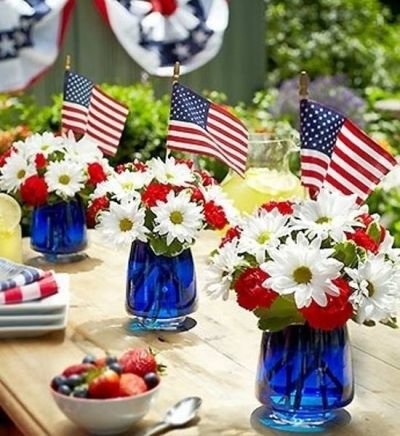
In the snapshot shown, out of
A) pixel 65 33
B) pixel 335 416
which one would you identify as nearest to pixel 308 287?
pixel 335 416

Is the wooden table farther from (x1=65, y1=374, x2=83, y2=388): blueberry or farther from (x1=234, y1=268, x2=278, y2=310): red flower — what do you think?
(x1=234, y1=268, x2=278, y2=310): red flower

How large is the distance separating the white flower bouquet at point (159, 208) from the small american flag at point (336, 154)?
0.18m

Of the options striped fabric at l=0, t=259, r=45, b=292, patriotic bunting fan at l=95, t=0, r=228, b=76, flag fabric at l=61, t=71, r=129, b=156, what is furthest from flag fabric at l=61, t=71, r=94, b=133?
patriotic bunting fan at l=95, t=0, r=228, b=76

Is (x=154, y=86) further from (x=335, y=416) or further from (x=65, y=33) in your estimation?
(x=335, y=416)

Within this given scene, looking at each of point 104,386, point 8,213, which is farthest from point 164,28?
point 104,386

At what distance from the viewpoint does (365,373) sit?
1.84 metres

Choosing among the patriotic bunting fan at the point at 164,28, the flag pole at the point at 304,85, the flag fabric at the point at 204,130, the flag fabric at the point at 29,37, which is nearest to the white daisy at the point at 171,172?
the flag fabric at the point at 204,130

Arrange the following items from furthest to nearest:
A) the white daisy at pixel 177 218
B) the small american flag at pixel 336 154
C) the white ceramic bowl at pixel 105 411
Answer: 1. the white daisy at pixel 177 218
2. the small american flag at pixel 336 154
3. the white ceramic bowl at pixel 105 411

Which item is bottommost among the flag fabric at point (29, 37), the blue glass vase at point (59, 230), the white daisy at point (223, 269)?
the flag fabric at point (29, 37)

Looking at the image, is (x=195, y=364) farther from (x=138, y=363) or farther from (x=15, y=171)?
(x=15, y=171)

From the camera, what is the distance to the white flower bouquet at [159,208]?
1.99 meters

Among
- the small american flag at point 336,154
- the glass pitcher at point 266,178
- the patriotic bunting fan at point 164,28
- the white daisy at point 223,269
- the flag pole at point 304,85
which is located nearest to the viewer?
the white daisy at point 223,269

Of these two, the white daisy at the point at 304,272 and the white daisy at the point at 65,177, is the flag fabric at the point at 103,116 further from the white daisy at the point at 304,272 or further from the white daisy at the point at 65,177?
the white daisy at the point at 304,272

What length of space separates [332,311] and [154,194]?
1.87ft
